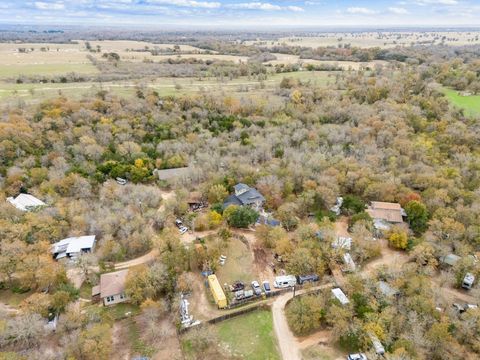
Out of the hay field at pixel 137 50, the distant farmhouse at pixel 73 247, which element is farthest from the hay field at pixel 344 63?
the distant farmhouse at pixel 73 247

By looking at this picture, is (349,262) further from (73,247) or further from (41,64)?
(41,64)

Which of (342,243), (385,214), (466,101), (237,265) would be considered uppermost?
(466,101)

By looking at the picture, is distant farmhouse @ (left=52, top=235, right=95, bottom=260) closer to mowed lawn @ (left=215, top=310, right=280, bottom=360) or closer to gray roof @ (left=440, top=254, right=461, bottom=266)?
mowed lawn @ (left=215, top=310, right=280, bottom=360)

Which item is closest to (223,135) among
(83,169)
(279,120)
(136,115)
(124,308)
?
(279,120)

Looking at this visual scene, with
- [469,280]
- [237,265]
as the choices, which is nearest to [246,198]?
[237,265]

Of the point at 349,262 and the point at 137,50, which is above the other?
the point at 137,50

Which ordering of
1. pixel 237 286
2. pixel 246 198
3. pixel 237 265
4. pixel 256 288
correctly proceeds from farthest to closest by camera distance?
pixel 246 198 < pixel 237 265 < pixel 237 286 < pixel 256 288
